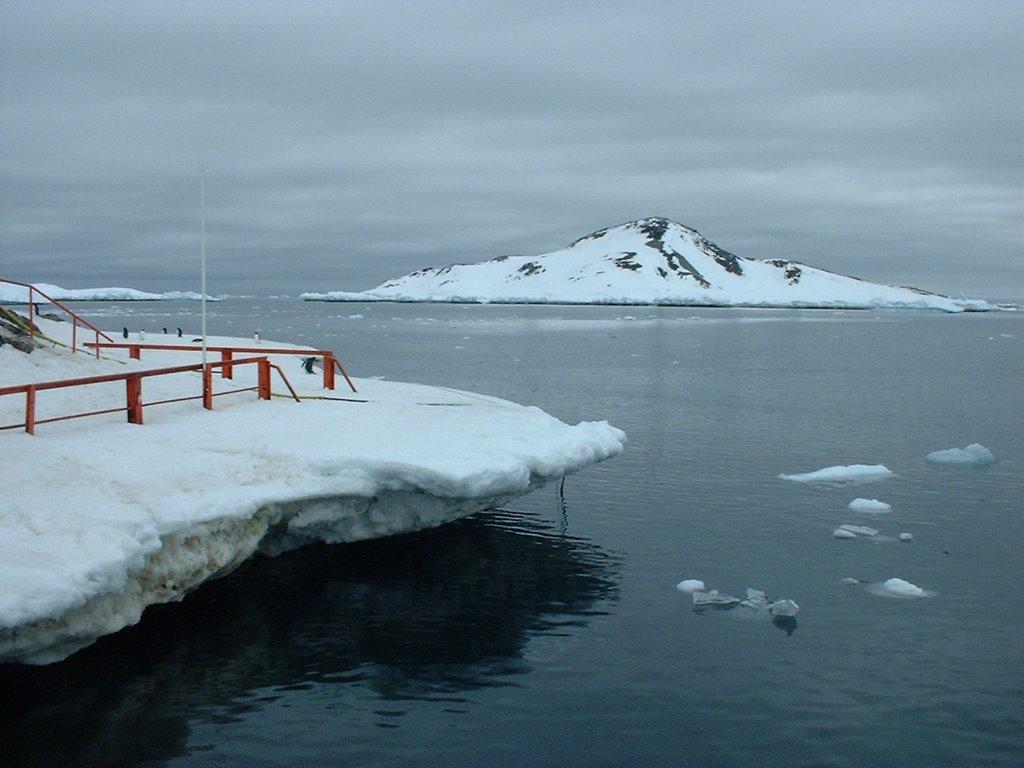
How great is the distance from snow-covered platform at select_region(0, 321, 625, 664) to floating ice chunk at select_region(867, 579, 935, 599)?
615 centimetres

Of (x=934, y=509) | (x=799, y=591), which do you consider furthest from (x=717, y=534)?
(x=934, y=509)

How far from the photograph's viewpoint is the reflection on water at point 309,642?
11.1 m

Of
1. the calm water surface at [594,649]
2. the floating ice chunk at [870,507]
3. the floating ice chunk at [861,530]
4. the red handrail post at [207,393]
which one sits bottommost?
the calm water surface at [594,649]

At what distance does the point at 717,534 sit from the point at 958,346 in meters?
93.8

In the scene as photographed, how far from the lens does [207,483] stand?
13578mm

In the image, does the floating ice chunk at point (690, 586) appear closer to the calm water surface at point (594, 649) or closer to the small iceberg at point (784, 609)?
the calm water surface at point (594, 649)

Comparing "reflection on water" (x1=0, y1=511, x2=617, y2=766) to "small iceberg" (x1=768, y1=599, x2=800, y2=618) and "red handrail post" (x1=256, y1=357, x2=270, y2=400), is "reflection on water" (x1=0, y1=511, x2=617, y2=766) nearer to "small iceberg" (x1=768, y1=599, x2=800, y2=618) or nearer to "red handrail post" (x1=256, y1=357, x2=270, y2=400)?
"small iceberg" (x1=768, y1=599, x2=800, y2=618)

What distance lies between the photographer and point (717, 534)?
1941 centimetres

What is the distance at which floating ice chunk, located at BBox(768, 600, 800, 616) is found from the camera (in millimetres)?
14539

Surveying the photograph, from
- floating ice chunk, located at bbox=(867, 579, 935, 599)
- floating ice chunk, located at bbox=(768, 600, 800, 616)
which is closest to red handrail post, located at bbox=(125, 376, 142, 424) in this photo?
floating ice chunk, located at bbox=(768, 600, 800, 616)

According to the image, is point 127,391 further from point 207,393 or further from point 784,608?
point 784,608

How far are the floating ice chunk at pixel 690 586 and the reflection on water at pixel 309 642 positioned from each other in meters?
1.24

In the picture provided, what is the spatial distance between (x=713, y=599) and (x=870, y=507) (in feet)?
27.1

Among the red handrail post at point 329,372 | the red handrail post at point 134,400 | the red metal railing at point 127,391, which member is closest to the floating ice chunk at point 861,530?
the red metal railing at point 127,391
